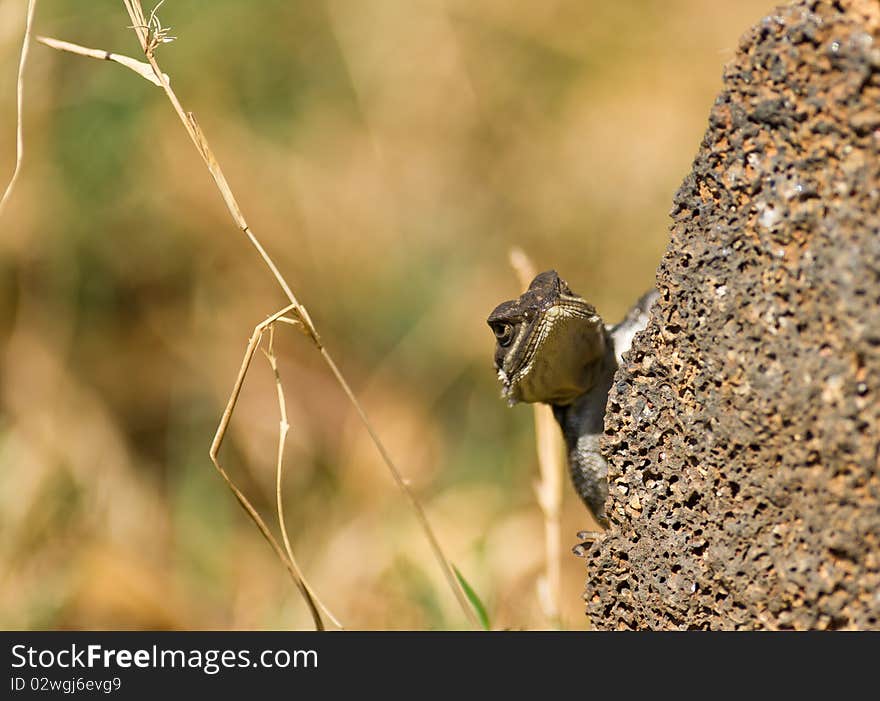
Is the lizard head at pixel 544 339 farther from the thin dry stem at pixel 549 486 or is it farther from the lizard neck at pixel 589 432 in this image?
the thin dry stem at pixel 549 486

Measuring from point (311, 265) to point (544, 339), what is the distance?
12.2ft

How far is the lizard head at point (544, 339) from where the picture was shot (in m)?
2.80

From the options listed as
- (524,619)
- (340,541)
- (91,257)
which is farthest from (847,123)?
(91,257)

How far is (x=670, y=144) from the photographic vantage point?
6961mm

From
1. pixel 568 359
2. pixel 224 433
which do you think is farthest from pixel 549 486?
pixel 224 433

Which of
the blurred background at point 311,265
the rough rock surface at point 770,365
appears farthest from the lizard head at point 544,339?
the blurred background at point 311,265

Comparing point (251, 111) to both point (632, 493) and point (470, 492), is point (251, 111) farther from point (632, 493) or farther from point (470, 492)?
point (632, 493)

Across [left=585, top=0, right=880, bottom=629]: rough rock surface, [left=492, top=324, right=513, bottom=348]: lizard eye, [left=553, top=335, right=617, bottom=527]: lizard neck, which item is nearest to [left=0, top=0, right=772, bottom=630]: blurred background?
[left=553, top=335, right=617, bottom=527]: lizard neck

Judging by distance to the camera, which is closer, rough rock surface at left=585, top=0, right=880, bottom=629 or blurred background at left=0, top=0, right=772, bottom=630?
rough rock surface at left=585, top=0, right=880, bottom=629

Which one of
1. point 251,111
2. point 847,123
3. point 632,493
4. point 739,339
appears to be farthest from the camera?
point 251,111

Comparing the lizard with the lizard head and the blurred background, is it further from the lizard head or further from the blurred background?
the blurred background

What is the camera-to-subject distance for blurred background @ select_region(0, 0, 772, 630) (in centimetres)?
538

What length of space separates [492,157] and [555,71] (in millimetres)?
650

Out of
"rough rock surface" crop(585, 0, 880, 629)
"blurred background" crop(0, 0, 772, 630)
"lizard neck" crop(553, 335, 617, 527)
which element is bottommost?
"rough rock surface" crop(585, 0, 880, 629)
